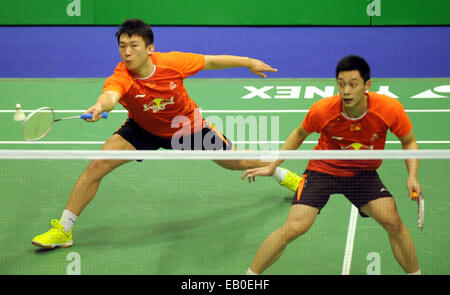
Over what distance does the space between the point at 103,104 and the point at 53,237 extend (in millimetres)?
1267

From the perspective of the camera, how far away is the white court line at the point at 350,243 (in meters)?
4.73

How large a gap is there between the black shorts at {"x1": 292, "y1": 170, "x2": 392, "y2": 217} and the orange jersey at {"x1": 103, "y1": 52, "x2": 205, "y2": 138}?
1357 millimetres

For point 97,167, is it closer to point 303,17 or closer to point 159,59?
point 159,59

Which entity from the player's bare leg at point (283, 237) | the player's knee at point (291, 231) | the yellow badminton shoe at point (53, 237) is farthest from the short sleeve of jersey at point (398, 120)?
the yellow badminton shoe at point (53, 237)

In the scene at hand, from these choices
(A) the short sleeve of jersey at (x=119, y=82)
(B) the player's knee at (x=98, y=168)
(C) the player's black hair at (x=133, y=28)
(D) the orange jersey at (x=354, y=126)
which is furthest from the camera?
(B) the player's knee at (x=98, y=168)

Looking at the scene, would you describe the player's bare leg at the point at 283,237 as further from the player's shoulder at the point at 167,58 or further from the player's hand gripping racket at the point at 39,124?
the player's shoulder at the point at 167,58

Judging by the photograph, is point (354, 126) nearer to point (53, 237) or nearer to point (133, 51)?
point (133, 51)

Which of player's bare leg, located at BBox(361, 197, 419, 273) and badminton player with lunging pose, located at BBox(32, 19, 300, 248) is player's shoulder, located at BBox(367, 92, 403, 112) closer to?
player's bare leg, located at BBox(361, 197, 419, 273)

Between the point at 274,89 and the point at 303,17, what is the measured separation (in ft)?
10.3

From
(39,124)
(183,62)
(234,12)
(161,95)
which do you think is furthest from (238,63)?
(234,12)

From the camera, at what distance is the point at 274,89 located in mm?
9523

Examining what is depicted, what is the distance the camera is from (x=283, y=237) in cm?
406

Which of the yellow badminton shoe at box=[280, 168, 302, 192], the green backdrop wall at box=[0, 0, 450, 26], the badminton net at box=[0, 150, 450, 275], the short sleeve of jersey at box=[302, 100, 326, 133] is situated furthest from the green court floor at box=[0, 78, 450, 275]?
the green backdrop wall at box=[0, 0, 450, 26]

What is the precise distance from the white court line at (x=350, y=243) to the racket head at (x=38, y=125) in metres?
2.34
